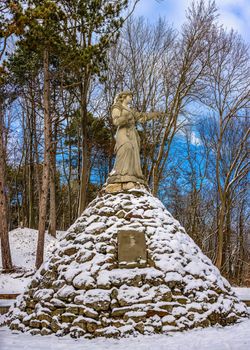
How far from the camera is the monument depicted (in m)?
6.42

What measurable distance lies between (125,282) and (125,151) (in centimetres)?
309

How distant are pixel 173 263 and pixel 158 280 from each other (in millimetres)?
494

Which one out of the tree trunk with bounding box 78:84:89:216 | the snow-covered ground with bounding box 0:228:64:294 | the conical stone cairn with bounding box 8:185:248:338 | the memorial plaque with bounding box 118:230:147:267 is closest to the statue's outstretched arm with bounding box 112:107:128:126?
the conical stone cairn with bounding box 8:185:248:338

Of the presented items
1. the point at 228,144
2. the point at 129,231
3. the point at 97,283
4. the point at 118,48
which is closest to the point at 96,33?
the point at 118,48

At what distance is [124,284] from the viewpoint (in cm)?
673

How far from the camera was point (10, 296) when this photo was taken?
33.5 feet

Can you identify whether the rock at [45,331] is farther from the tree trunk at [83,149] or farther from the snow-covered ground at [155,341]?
the tree trunk at [83,149]

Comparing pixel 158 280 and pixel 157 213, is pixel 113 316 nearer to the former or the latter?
pixel 158 280

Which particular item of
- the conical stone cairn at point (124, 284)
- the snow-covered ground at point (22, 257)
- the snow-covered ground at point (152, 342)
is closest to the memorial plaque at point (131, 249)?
the conical stone cairn at point (124, 284)

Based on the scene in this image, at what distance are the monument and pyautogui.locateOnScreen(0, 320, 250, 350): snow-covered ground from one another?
224 millimetres

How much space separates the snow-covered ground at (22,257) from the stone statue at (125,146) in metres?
4.30

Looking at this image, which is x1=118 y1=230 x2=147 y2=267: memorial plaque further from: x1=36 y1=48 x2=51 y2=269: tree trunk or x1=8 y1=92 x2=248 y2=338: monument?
x1=36 y1=48 x2=51 y2=269: tree trunk

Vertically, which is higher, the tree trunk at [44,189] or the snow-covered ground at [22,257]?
the tree trunk at [44,189]

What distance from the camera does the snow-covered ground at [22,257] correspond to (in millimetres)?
11883
